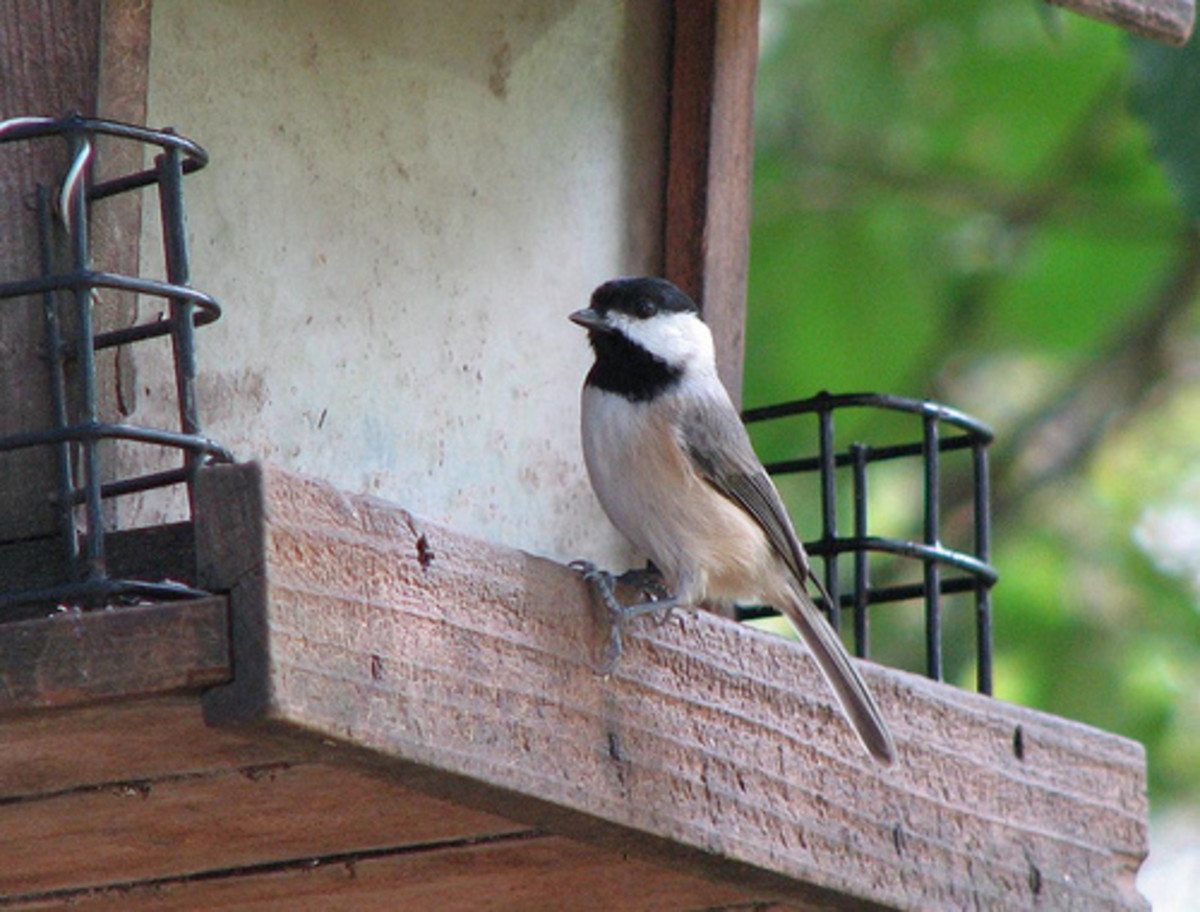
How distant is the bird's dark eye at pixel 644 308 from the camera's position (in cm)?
367

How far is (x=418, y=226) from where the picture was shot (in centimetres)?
357

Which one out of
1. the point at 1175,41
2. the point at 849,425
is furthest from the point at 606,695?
the point at 849,425

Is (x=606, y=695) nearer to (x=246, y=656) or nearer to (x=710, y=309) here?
(x=246, y=656)

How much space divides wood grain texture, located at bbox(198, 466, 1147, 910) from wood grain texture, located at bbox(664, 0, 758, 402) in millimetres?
955

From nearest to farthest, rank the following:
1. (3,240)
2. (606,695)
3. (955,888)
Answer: (606,695) → (3,240) → (955,888)

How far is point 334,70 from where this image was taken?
3480mm

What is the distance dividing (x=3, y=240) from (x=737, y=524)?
131 centimetres

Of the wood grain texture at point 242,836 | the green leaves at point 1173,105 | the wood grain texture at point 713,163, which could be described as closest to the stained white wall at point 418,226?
the wood grain texture at point 713,163

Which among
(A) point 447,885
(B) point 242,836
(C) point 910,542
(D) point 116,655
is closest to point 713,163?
(C) point 910,542

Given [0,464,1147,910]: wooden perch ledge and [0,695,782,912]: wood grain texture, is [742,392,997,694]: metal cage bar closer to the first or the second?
[0,464,1147,910]: wooden perch ledge

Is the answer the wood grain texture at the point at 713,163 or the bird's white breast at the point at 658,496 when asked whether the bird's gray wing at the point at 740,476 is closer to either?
the bird's white breast at the point at 658,496

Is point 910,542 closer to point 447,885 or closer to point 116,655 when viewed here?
point 447,885

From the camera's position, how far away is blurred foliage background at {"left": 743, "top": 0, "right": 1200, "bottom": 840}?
5793 millimetres

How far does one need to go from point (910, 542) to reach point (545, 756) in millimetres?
1476
